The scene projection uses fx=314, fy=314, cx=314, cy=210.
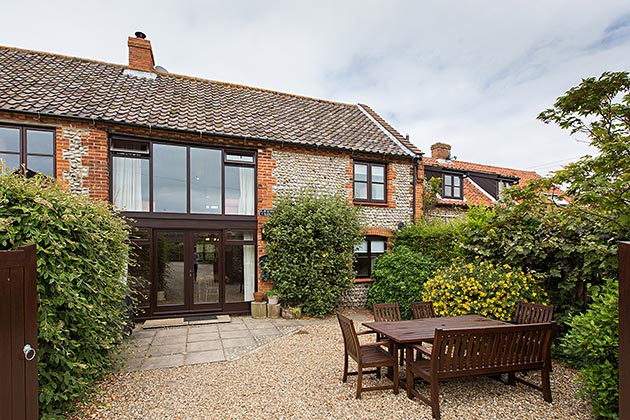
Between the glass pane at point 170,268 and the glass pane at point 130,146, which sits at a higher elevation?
the glass pane at point 130,146

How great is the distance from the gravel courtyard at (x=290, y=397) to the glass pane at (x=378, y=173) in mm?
6543

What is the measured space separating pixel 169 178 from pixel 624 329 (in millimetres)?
8614

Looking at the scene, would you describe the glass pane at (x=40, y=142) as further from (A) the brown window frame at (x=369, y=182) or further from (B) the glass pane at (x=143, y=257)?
(A) the brown window frame at (x=369, y=182)

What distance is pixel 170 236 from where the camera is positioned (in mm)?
8164

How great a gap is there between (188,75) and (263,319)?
907cm

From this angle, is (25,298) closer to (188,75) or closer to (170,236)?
(170,236)

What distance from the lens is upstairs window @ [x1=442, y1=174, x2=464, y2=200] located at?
1579 centimetres

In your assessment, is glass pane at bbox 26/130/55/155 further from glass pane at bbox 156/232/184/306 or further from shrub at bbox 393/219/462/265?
shrub at bbox 393/219/462/265

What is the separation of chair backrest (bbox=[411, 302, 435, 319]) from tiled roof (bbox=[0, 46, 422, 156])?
18.3 feet

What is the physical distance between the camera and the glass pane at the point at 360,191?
1018cm

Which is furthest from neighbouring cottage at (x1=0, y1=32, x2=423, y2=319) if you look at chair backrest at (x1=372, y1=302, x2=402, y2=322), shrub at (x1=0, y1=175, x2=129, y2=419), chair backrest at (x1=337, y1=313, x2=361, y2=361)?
chair backrest at (x1=337, y1=313, x2=361, y2=361)

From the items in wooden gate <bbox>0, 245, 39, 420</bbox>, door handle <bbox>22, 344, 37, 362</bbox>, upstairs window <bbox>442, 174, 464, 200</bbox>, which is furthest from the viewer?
upstairs window <bbox>442, 174, 464, 200</bbox>

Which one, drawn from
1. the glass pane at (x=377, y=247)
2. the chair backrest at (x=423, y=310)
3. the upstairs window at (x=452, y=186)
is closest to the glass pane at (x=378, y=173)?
the glass pane at (x=377, y=247)

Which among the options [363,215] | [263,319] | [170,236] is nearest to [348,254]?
[363,215]
